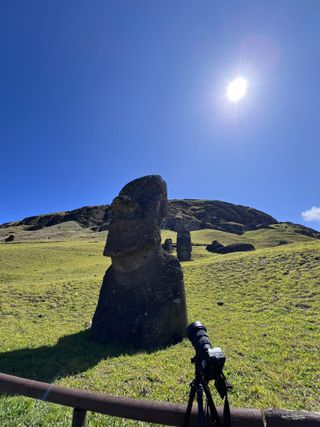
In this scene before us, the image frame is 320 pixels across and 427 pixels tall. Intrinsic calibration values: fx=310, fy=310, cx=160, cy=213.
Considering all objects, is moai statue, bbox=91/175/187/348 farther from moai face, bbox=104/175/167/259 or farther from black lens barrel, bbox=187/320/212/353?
black lens barrel, bbox=187/320/212/353

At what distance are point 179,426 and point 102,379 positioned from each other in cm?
552

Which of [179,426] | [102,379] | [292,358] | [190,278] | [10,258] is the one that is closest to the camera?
[179,426]

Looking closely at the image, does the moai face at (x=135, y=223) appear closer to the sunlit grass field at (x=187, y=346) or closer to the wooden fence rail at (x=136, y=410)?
the sunlit grass field at (x=187, y=346)

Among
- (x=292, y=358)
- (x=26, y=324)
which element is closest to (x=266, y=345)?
(x=292, y=358)

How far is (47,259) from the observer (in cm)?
3988

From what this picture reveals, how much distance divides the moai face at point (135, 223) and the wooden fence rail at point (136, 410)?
8075mm

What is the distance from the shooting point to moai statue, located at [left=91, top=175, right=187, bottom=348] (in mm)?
10391

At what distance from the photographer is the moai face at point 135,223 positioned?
1138 cm

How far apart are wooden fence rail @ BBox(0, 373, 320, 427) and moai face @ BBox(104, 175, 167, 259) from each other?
26.5 feet

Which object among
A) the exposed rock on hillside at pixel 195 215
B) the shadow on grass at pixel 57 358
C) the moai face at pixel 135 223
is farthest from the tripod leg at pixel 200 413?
the exposed rock on hillside at pixel 195 215

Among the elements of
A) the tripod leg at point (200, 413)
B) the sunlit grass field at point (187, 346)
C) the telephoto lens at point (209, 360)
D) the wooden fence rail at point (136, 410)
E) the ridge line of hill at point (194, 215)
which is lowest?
the sunlit grass field at point (187, 346)

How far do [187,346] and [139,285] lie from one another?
2.62m

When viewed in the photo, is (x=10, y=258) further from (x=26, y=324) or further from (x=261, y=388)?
(x=261, y=388)

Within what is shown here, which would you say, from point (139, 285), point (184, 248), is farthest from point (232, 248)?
point (139, 285)
